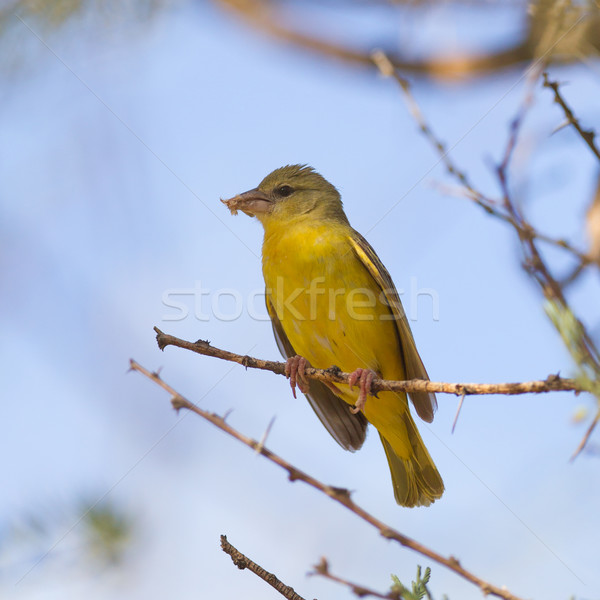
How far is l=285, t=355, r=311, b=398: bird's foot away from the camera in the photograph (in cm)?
389

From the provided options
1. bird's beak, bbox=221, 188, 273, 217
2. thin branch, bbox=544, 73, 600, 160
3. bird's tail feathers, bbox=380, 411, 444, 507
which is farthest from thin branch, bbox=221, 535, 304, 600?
bird's beak, bbox=221, 188, 273, 217

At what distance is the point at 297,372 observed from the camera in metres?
3.93

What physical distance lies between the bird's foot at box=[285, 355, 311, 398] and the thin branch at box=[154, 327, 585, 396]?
0.50 metres

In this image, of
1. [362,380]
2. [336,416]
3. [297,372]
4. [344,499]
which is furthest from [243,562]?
[336,416]

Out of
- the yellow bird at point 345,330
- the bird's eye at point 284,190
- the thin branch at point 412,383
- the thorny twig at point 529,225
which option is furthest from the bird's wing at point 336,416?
the thorny twig at point 529,225

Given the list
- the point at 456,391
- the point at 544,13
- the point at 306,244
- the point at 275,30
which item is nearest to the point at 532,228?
the point at 456,391

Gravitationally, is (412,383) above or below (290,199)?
below

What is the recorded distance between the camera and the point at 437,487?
14.3 feet

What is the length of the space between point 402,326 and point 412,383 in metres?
1.69

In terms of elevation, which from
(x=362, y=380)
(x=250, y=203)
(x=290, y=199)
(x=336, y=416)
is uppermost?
(x=290, y=199)

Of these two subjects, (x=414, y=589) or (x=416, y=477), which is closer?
(x=414, y=589)

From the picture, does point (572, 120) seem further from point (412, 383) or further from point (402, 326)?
point (402, 326)

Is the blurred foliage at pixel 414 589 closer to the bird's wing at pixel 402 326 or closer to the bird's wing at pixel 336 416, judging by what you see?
the bird's wing at pixel 402 326

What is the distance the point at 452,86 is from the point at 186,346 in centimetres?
367
